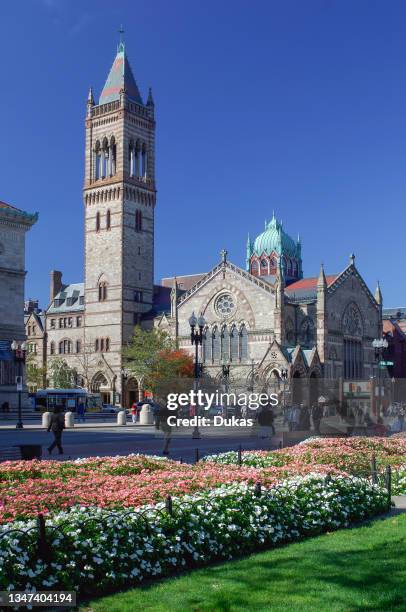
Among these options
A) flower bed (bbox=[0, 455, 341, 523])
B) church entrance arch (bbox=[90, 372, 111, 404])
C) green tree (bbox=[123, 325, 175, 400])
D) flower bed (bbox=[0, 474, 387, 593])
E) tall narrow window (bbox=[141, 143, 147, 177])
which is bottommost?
flower bed (bbox=[0, 474, 387, 593])

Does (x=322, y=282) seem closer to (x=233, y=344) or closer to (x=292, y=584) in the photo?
(x=233, y=344)

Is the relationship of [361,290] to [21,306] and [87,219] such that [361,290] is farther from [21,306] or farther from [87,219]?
[21,306]

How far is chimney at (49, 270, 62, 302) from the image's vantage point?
100050 mm

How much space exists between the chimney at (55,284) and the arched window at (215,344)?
89.3 feet

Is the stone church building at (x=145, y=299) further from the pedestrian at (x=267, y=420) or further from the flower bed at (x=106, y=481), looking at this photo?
the flower bed at (x=106, y=481)

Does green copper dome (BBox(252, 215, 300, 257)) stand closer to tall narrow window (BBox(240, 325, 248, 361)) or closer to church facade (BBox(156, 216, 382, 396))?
church facade (BBox(156, 216, 382, 396))

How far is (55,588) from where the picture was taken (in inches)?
351

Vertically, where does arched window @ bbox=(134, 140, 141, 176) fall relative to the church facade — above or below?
above

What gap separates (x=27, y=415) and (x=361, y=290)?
45.5 m

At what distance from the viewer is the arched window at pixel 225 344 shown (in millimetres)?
80562

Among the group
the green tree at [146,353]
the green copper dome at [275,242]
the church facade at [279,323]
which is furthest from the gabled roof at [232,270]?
the green copper dome at [275,242]

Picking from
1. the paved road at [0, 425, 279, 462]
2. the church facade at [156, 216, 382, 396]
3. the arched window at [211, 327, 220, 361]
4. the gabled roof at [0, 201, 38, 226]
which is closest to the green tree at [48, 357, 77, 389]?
the church facade at [156, 216, 382, 396]

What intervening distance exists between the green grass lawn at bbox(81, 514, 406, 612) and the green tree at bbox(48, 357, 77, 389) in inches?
2945

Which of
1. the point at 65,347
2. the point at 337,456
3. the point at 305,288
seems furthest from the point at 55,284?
the point at 337,456
